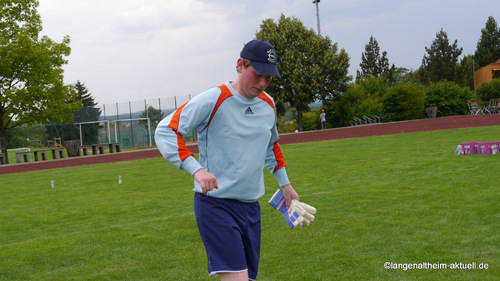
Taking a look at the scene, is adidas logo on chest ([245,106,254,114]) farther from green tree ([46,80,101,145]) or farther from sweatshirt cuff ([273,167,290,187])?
green tree ([46,80,101,145])

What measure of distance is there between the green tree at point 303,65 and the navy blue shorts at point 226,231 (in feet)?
137

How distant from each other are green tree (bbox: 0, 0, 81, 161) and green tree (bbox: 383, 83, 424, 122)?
86.5ft

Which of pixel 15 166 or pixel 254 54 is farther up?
pixel 254 54

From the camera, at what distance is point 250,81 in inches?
136

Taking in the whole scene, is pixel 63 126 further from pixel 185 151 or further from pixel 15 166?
pixel 185 151

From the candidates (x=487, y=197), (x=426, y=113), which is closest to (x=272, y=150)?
(x=487, y=197)

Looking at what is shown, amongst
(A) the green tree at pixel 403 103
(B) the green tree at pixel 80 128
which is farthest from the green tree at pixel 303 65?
(B) the green tree at pixel 80 128

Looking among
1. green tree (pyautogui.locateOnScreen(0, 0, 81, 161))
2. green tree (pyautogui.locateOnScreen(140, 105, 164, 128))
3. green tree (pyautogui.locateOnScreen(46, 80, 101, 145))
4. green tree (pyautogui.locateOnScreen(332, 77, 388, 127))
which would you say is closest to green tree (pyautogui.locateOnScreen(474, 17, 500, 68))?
green tree (pyautogui.locateOnScreen(332, 77, 388, 127))

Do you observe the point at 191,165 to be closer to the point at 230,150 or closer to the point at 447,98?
the point at 230,150

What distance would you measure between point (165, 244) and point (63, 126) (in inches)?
1500

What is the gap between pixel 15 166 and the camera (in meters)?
25.3

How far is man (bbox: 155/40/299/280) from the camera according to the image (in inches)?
131

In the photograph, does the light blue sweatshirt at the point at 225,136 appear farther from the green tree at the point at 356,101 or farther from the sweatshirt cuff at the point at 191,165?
the green tree at the point at 356,101

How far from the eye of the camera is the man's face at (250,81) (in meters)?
3.44
